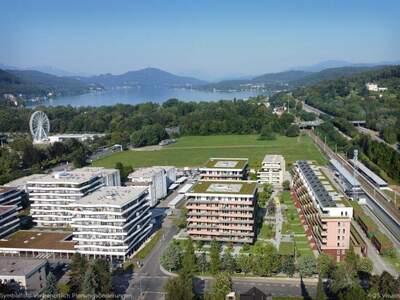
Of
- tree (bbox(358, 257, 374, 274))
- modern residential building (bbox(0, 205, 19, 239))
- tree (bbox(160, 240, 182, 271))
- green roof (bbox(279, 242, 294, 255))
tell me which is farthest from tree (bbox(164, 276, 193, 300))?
modern residential building (bbox(0, 205, 19, 239))

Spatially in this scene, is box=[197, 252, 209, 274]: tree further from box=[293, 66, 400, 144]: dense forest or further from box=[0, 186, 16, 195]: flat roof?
box=[293, 66, 400, 144]: dense forest

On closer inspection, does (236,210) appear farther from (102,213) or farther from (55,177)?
(55,177)

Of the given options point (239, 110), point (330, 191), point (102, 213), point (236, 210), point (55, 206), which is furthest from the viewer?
point (239, 110)

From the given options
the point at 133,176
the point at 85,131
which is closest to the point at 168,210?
the point at 133,176

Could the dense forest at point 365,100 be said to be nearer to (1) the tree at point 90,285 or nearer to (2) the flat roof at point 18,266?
(1) the tree at point 90,285

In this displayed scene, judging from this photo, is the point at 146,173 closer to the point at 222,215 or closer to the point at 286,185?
the point at 222,215

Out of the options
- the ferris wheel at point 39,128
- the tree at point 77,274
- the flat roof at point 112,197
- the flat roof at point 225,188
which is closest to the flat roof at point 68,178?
the flat roof at point 112,197

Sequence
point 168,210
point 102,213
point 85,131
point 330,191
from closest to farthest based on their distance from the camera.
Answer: point 102,213 → point 330,191 → point 168,210 → point 85,131
